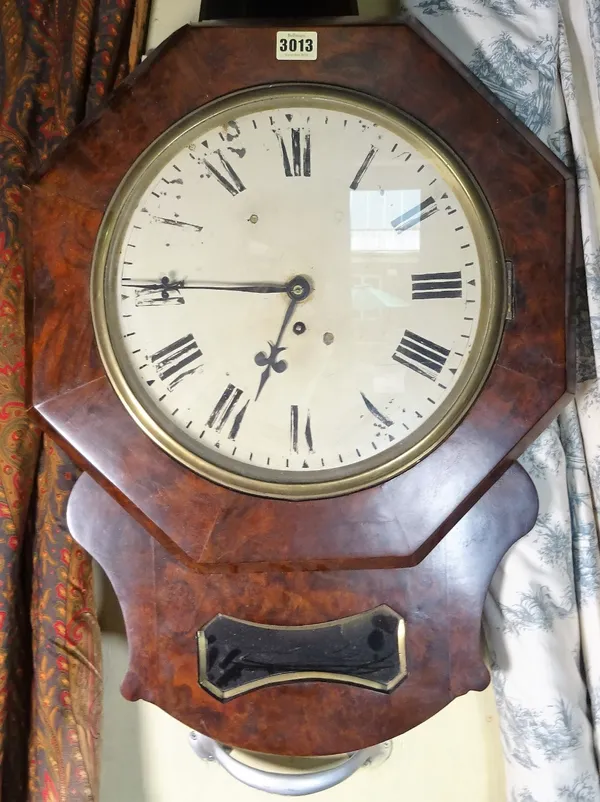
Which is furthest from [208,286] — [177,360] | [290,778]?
[290,778]

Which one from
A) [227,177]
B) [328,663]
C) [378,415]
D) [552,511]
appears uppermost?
[227,177]

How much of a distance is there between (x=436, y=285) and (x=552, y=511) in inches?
12.8

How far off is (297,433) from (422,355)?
0.46 feet

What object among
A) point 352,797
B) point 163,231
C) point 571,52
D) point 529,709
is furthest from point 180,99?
point 352,797

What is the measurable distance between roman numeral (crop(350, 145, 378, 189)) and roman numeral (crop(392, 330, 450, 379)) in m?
0.15

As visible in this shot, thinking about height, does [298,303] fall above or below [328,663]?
above

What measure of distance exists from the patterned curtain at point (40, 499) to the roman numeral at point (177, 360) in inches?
8.5

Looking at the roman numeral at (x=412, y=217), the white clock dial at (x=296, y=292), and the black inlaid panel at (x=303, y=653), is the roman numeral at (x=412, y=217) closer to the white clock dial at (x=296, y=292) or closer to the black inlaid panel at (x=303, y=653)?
the white clock dial at (x=296, y=292)

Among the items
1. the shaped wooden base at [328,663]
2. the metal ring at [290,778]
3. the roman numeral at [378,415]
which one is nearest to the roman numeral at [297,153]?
the roman numeral at [378,415]

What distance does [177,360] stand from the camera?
2.13ft

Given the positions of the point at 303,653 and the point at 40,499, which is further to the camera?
the point at 40,499

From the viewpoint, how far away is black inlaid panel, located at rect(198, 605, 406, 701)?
0.66 m

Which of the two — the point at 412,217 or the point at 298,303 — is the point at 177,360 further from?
the point at 412,217

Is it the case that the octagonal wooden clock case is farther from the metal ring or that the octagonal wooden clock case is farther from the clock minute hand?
the metal ring
